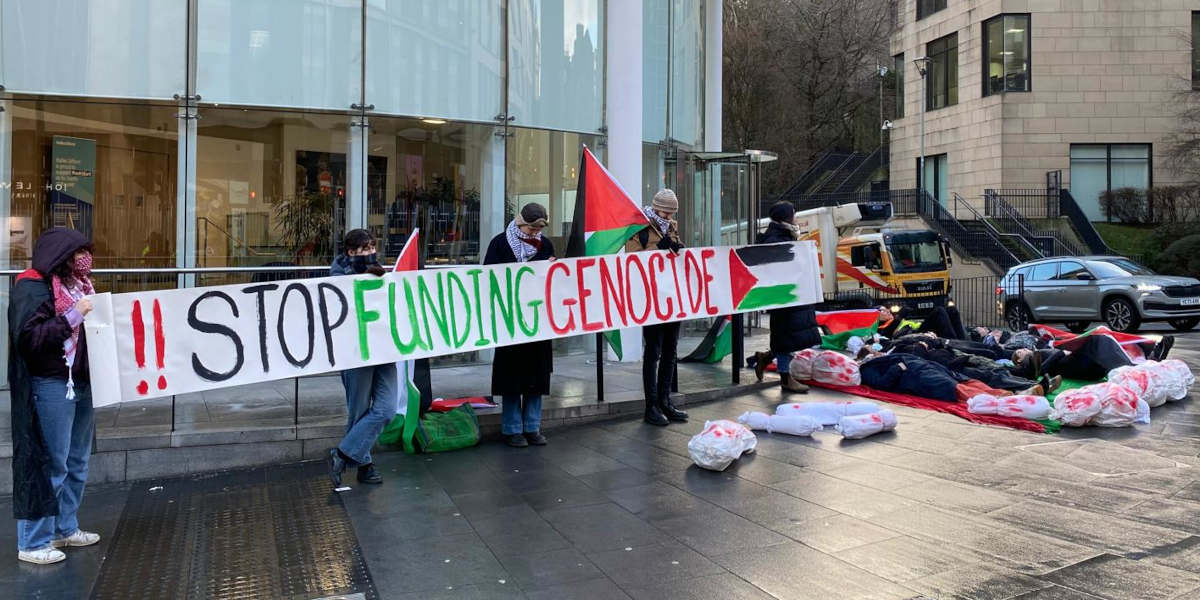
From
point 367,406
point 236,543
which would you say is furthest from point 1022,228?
point 236,543

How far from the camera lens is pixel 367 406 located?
7.34 meters

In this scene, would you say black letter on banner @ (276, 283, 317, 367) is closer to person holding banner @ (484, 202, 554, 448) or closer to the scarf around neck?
person holding banner @ (484, 202, 554, 448)

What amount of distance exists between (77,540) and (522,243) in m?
4.23

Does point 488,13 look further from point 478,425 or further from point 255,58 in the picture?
point 478,425

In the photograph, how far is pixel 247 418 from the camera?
27.5 ft

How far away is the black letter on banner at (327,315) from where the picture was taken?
729 centimetres

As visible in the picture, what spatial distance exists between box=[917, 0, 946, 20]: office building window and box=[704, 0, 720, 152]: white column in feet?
91.3

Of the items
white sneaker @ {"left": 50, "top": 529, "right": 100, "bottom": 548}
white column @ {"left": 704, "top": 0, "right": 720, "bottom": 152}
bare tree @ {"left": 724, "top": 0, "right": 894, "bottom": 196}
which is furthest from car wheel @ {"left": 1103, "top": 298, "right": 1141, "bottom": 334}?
bare tree @ {"left": 724, "top": 0, "right": 894, "bottom": 196}

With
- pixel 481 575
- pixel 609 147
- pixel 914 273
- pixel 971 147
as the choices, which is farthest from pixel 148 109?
pixel 971 147

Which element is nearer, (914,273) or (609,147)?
(609,147)

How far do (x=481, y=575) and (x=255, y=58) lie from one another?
8.47 metres

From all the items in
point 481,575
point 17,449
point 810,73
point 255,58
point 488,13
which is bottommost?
point 481,575

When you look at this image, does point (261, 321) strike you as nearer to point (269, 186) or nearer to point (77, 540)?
point (77, 540)

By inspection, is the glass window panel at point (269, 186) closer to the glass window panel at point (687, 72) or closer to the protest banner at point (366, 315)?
the protest banner at point (366, 315)
